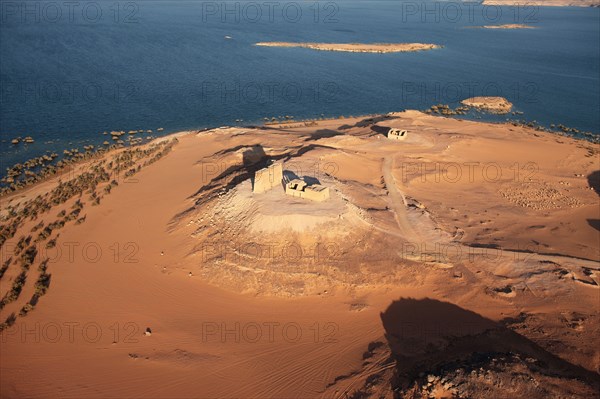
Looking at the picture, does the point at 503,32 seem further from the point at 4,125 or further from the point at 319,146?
the point at 4,125

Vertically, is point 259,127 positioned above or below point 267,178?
above

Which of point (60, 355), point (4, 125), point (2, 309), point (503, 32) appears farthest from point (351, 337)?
point (503, 32)

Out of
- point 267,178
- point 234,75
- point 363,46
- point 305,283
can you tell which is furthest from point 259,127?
point 363,46

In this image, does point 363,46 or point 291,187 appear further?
point 363,46

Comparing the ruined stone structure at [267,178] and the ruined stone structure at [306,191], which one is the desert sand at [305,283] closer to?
the ruined stone structure at [267,178]

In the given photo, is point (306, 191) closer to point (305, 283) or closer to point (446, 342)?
point (305, 283)

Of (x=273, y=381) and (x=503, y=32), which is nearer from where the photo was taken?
(x=273, y=381)

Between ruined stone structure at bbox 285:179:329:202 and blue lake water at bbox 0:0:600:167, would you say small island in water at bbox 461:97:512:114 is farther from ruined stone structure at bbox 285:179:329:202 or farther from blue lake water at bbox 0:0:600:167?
ruined stone structure at bbox 285:179:329:202

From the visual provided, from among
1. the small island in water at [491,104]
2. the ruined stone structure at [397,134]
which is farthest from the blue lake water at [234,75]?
the ruined stone structure at [397,134]

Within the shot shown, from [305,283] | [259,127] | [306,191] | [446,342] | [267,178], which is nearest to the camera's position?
[446,342]
